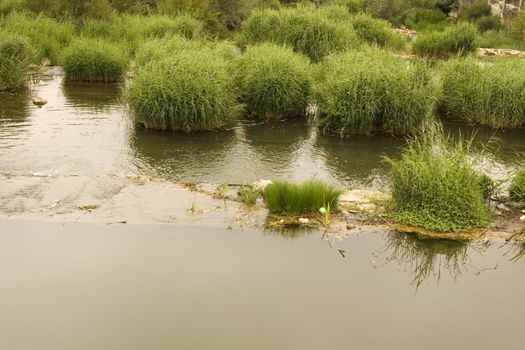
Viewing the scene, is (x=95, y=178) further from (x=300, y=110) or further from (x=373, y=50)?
(x=373, y=50)

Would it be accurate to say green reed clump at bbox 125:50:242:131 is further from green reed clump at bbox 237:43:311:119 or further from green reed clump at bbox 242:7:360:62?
green reed clump at bbox 242:7:360:62

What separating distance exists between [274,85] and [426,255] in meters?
6.20

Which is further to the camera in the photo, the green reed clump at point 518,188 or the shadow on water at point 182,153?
the shadow on water at point 182,153

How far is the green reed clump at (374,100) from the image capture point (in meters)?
11.8

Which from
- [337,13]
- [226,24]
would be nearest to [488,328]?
[337,13]

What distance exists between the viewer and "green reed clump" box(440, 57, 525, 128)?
12805 millimetres

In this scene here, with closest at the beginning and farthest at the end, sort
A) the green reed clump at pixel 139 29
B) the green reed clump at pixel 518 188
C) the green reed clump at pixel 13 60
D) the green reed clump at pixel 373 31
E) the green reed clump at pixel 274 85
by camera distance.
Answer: the green reed clump at pixel 518 188
the green reed clump at pixel 274 85
the green reed clump at pixel 13 60
the green reed clump at pixel 139 29
the green reed clump at pixel 373 31

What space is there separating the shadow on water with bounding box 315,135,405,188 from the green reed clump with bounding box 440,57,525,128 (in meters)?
2.42

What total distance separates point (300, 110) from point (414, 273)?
6.92 m

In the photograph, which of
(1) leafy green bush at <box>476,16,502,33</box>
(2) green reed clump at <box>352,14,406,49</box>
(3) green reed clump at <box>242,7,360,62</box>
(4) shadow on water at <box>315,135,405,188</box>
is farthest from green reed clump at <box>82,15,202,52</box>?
(1) leafy green bush at <box>476,16,502,33</box>

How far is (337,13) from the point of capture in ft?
70.3

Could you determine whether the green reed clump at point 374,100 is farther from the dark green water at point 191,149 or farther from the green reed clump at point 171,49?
the green reed clump at point 171,49

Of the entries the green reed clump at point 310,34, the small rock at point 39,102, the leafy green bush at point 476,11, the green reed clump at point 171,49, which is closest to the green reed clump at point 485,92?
the green reed clump at point 310,34

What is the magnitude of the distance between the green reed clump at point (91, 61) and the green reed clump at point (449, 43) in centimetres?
1295
